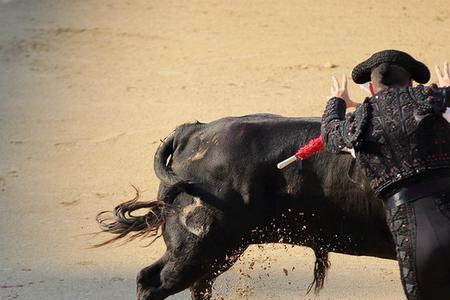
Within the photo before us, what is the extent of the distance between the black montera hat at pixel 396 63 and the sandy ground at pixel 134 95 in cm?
193

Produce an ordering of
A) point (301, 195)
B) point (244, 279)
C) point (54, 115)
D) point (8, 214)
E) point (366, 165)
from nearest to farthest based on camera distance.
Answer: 1. point (366, 165)
2. point (301, 195)
3. point (244, 279)
4. point (8, 214)
5. point (54, 115)

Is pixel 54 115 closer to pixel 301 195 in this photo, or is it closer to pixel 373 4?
pixel 373 4

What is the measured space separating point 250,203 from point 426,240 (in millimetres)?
1044

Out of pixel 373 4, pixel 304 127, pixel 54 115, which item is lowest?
pixel 304 127

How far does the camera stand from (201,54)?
10.3 meters

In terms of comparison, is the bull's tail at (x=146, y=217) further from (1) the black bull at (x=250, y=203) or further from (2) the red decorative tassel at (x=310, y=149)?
(2) the red decorative tassel at (x=310, y=149)

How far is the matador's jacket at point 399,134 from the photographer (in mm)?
3953

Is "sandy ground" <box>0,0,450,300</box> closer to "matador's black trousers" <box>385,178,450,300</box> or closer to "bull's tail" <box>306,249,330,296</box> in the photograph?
"bull's tail" <box>306,249,330,296</box>

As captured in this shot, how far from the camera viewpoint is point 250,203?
480cm

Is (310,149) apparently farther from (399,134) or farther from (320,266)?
(320,266)

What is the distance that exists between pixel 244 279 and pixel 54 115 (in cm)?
365

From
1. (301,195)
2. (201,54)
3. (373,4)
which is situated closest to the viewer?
(301,195)

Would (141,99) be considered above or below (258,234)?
above

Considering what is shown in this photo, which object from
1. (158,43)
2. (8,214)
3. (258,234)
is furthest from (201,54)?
(258,234)
